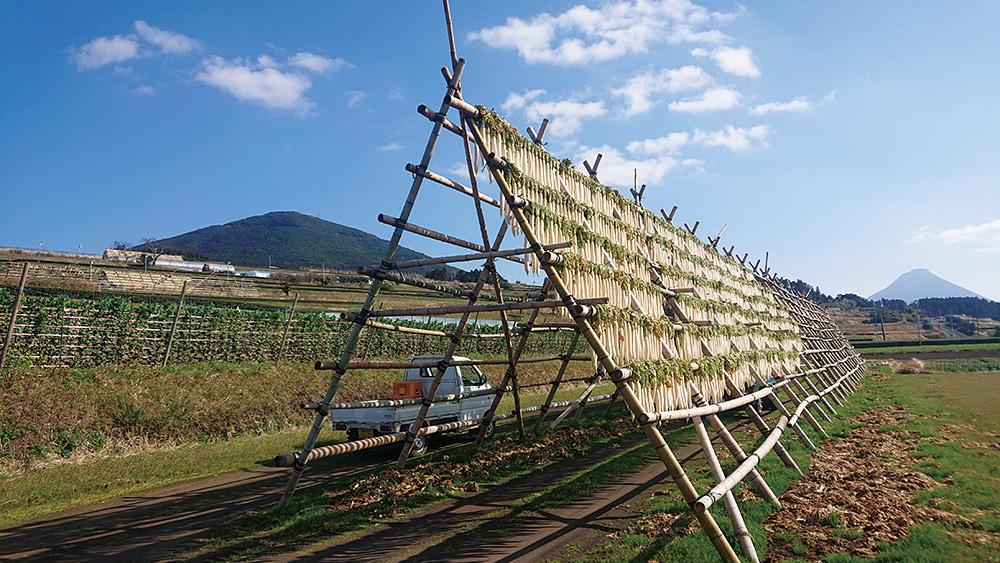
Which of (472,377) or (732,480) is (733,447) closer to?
(732,480)

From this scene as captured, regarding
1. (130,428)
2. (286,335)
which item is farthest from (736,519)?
(286,335)

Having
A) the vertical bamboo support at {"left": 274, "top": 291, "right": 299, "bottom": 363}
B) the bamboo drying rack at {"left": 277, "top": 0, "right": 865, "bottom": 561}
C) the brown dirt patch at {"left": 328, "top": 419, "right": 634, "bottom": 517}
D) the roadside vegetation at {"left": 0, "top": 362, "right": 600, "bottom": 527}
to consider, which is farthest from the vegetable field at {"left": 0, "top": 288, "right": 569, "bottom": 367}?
the bamboo drying rack at {"left": 277, "top": 0, "right": 865, "bottom": 561}

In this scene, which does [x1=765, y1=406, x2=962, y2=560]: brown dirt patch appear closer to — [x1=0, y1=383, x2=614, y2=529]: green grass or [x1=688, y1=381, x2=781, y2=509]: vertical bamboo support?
[x1=688, y1=381, x2=781, y2=509]: vertical bamboo support

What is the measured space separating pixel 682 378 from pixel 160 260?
257 ft

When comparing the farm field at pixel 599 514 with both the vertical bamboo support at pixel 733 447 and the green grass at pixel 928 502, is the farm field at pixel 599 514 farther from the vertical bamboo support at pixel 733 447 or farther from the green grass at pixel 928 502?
the vertical bamboo support at pixel 733 447

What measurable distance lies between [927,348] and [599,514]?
7422cm

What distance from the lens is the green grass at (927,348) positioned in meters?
60.9

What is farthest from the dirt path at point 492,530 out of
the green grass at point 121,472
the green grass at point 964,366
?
the green grass at point 964,366

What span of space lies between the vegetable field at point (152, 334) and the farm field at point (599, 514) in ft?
30.6

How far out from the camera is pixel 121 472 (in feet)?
36.9

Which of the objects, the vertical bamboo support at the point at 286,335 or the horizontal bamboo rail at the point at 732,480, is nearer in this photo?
the horizontal bamboo rail at the point at 732,480

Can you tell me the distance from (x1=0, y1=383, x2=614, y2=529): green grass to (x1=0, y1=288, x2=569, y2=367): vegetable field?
4.05 metres

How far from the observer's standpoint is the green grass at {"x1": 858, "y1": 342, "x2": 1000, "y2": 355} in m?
60.9

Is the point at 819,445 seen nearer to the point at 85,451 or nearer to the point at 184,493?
the point at 184,493
